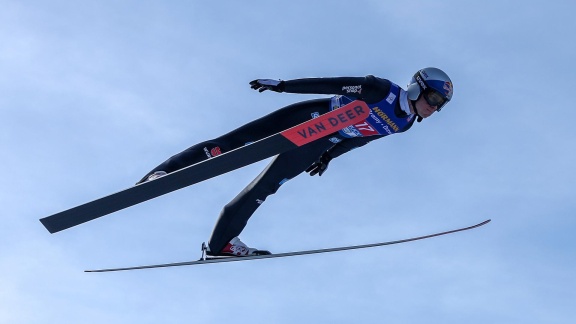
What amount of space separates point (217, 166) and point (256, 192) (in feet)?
4.68

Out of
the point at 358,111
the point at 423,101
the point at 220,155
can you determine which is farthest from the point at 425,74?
the point at 220,155

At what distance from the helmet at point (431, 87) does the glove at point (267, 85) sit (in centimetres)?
171

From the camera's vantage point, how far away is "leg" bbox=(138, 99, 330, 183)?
11953 mm

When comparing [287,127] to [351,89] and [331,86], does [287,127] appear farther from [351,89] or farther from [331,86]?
[351,89]

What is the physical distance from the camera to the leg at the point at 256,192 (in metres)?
12.4

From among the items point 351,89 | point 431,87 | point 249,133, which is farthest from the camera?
point 249,133

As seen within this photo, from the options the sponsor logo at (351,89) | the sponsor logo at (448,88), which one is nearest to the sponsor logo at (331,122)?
the sponsor logo at (351,89)

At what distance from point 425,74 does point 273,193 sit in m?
2.54

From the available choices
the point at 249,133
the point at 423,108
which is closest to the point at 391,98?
the point at 423,108

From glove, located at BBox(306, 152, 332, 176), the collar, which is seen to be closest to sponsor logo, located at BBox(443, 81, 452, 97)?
the collar

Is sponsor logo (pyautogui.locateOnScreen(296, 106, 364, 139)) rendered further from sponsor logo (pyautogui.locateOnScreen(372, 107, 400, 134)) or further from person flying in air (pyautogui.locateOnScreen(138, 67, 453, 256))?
sponsor logo (pyautogui.locateOnScreen(372, 107, 400, 134))

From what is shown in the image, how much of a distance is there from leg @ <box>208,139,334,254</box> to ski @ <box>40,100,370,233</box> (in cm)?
124

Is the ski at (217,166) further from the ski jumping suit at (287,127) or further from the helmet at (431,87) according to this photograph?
the helmet at (431,87)

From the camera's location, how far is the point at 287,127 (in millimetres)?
12359
